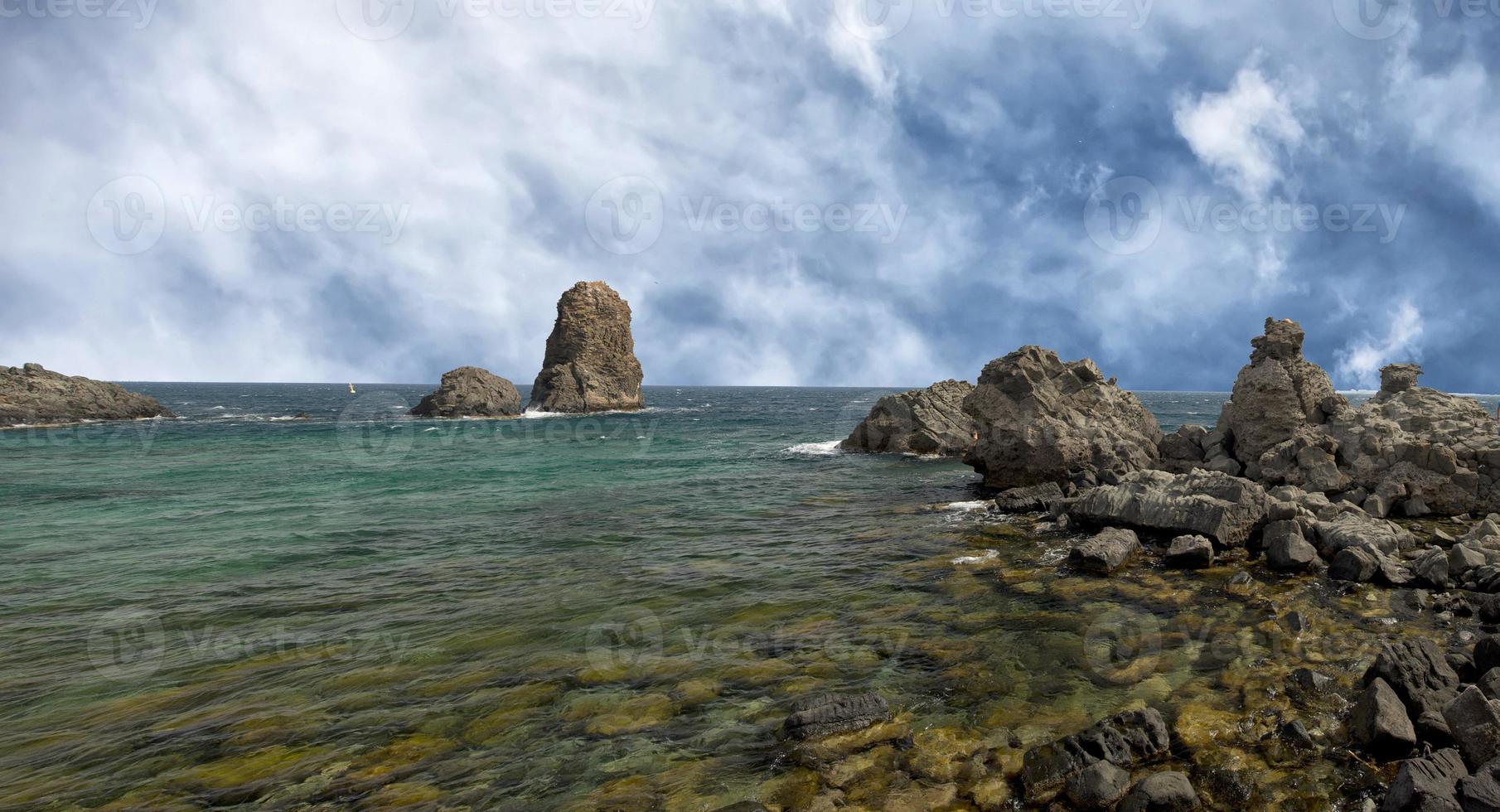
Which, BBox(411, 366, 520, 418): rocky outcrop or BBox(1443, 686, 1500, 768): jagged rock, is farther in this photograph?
BBox(411, 366, 520, 418): rocky outcrop

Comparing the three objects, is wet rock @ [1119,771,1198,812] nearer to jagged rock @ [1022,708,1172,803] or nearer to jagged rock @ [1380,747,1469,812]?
jagged rock @ [1022,708,1172,803]

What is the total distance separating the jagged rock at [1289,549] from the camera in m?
13.5

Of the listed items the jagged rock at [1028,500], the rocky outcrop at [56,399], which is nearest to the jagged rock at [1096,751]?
the jagged rock at [1028,500]

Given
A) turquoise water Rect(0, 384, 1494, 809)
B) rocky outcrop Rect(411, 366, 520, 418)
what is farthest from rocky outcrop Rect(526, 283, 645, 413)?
turquoise water Rect(0, 384, 1494, 809)

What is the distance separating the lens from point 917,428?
1769 inches

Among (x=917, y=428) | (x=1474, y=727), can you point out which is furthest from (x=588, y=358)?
(x=1474, y=727)

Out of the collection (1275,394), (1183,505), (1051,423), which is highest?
(1275,394)

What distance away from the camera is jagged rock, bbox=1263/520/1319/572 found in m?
13.5

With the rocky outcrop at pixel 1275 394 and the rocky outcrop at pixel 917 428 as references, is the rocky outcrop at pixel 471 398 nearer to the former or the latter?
the rocky outcrop at pixel 917 428

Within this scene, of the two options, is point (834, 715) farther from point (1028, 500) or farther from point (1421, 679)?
point (1028, 500)

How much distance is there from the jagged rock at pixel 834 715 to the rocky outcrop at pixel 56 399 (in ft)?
338

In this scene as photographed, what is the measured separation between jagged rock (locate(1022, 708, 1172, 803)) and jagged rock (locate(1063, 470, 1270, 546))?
10.2 metres

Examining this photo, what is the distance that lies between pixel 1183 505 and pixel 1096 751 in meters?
12.0

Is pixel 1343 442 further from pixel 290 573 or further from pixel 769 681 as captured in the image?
pixel 290 573
